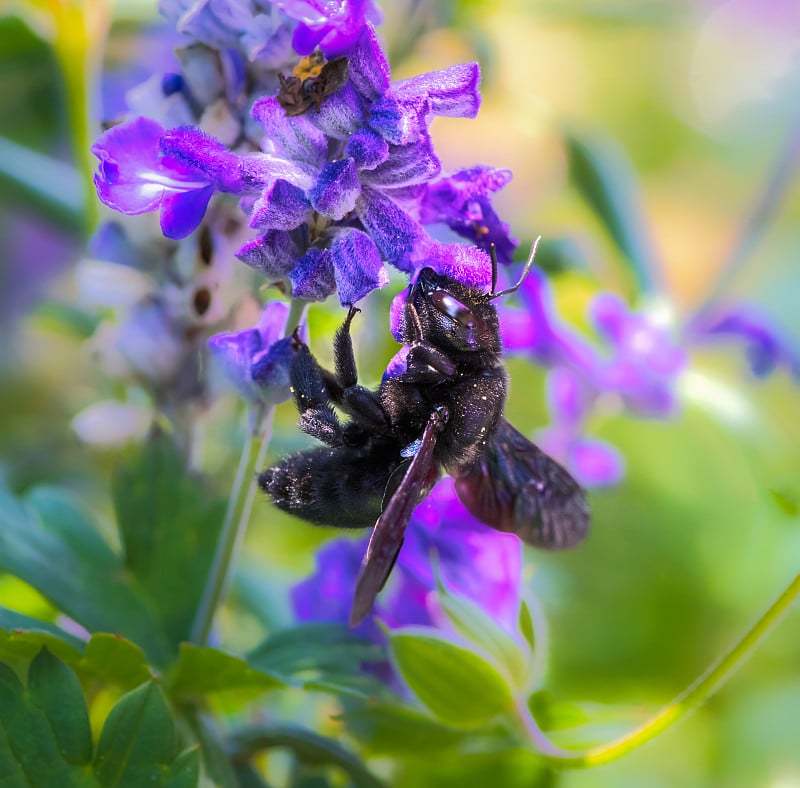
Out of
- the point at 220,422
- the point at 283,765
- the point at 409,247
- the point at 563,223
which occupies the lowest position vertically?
the point at 283,765

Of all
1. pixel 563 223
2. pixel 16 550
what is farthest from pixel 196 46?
pixel 563 223

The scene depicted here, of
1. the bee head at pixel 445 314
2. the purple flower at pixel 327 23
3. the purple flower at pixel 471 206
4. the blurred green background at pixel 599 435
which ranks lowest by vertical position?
the blurred green background at pixel 599 435

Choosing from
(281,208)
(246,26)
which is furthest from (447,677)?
(246,26)

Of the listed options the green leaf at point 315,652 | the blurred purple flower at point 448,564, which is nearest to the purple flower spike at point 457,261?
the blurred purple flower at point 448,564

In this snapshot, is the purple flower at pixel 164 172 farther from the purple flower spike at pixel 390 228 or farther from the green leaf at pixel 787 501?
the green leaf at pixel 787 501

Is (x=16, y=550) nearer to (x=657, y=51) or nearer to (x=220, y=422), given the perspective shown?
(x=220, y=422)

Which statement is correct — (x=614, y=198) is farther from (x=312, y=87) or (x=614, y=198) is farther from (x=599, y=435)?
(x=312, y=87)

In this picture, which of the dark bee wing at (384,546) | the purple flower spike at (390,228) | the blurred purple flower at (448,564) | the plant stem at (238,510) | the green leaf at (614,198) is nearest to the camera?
the dark bee wing at (384,546)
